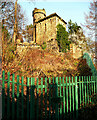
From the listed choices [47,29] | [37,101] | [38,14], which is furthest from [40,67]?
[38,14]

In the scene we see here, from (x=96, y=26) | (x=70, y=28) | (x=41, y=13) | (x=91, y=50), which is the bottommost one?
(x=91, y=50)

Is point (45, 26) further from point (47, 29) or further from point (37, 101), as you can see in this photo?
point (37, 101)

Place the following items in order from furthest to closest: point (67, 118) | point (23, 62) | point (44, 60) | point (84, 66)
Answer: point (84, 66)
point (44, 60)
point (23, 62)
point (67, 118)

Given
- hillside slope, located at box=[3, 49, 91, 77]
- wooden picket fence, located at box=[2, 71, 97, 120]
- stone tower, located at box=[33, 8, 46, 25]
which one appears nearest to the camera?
wooden picket fence, located at box=[2, 71, 97, 120]

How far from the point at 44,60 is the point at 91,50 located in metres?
6.38

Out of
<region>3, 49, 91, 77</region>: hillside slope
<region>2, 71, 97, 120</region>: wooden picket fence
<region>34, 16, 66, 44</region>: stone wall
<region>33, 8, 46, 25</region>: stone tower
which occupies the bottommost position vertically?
<region>2, 71, 97, 120</region>: wooden picket fence

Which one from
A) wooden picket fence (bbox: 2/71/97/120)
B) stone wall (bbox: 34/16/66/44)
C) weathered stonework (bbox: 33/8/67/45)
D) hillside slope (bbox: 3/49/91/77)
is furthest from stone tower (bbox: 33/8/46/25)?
wooden picket fence (bbox: 2/71/97/120)

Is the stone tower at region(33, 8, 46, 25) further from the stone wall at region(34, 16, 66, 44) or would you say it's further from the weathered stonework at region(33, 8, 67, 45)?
the stone wall at region(34, 16, 66, 44)

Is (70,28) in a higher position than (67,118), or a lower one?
higher

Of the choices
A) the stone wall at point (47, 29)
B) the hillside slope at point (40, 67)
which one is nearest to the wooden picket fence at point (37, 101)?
the hillside slope at point (40, 67)

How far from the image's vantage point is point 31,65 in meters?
6.02

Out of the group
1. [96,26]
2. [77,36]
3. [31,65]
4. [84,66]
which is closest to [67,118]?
[31,65]

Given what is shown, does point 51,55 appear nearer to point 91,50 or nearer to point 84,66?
point 84,66

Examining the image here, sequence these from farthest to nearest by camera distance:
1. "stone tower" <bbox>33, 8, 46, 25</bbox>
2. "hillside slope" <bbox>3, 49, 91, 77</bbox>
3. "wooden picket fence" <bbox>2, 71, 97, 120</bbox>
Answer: "stone tower" <bbox>33, 8, 46, 25</bbox> < "hillside slope" <bbox>3, 49, 91, 77</bbox> < "wooden picket fence" <bbox>2, 71, 97, 120</bbox>
